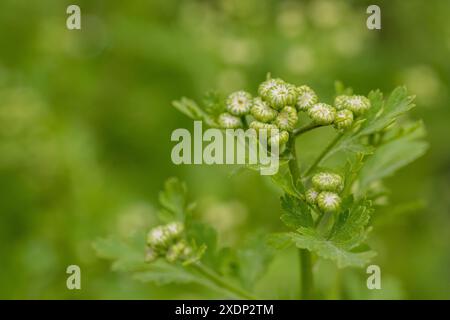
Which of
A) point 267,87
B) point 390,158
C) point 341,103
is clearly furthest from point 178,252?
point 390,158

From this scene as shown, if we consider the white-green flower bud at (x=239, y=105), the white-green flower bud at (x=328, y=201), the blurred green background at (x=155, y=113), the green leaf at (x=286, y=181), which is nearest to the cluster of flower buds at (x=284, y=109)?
the white-green flower bud at (x=239, y=105)

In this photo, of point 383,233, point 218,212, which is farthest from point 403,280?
point 218,212

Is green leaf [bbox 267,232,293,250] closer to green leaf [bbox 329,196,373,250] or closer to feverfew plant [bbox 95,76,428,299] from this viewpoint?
feverfew plant [bbox 95,76,428,299]

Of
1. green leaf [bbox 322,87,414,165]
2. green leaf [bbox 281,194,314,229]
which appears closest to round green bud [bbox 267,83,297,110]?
green leaf [bbox 322,87,414,165]

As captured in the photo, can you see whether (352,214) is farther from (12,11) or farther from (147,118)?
(12,11)

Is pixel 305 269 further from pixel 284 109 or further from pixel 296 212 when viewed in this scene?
pixel 284 109

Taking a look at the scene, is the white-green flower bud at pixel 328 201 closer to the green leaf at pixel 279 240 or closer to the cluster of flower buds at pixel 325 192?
the cluster of flower buds at pixel 325 192
